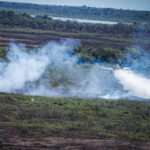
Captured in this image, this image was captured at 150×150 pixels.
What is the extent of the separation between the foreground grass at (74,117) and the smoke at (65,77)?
3762 millimetres

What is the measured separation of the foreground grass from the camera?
24797 mm

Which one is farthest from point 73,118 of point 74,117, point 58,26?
point 58,26

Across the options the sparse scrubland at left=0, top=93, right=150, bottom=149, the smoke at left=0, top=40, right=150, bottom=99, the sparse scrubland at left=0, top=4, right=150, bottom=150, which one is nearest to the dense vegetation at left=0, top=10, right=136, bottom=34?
the smoke at left=0, top=40, right=150, bottom=99

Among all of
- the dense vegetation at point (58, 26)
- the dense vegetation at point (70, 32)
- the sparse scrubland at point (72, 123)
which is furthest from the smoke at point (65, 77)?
the dense vegetation at point (58, 26)

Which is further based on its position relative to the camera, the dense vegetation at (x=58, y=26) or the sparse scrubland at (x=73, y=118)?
the dense vegetation at (x=58, y=26)

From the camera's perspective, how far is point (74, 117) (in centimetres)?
2741

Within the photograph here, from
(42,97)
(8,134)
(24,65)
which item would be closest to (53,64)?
(24,65)

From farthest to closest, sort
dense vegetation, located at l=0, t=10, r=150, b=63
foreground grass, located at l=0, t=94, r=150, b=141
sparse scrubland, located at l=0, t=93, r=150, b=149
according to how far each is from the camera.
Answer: dense vegetation, located at l=0, t=10, r=150, b=63 → foreground grass, located at l=0, t=94, r=150, b=141 → sparse scrubland, located at l=0, t=93, r=150, b=149

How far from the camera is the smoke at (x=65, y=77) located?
36188 mm

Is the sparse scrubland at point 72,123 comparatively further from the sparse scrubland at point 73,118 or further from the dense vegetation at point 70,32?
the dense vegetation at point 70,32

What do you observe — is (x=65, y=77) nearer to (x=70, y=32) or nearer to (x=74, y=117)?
(x=74, y=117)

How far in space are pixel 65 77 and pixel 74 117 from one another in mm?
15393

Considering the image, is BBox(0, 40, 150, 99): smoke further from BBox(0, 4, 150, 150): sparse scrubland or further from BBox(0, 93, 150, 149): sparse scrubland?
BBox(0, 93, 150, 149): sparse scrubland

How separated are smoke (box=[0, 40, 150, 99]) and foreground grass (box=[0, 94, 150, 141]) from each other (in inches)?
148
